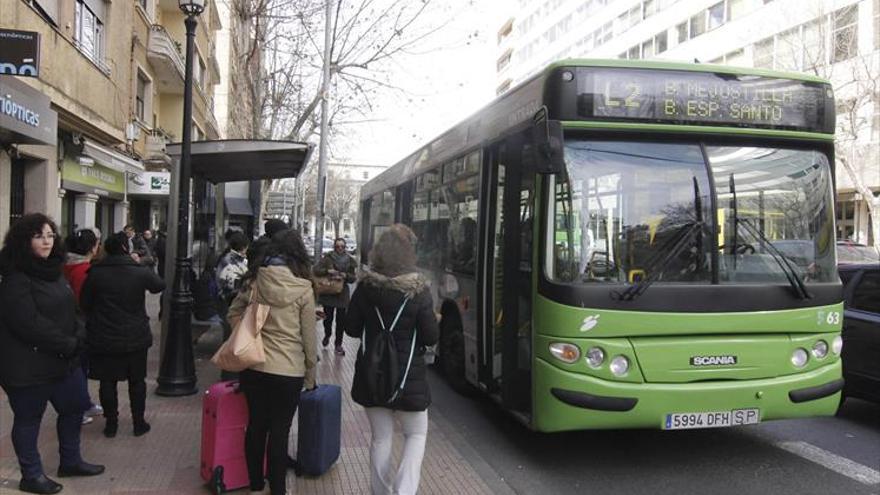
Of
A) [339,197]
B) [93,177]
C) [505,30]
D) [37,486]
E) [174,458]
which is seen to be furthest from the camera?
[339,197]

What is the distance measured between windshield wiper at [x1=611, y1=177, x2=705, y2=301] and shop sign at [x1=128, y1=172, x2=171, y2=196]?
15097mm

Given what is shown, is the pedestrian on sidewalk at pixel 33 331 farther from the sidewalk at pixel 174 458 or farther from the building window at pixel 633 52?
the building window at pixel 633 52

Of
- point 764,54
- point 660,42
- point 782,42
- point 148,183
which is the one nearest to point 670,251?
point 148,183

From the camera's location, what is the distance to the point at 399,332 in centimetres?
384

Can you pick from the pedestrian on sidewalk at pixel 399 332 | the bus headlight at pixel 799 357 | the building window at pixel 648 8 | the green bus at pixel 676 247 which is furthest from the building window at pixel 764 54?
the pedestrian on sidewalk at pixel 399 332

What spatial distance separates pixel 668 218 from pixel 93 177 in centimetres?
1273

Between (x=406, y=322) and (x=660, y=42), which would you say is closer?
(x=406, y=322)

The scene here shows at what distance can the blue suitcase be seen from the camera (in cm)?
461

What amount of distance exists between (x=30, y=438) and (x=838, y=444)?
6264 mm

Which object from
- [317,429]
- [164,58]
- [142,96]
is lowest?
[317,429]

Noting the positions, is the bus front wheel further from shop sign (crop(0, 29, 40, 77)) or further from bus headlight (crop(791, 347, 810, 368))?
shop sign (crop(0, 29, 40, 77))

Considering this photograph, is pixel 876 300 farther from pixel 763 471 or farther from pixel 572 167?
pixel 572 167

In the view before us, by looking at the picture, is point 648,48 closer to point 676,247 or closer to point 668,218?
point 668,218

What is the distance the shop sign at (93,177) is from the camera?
40.3 feet
